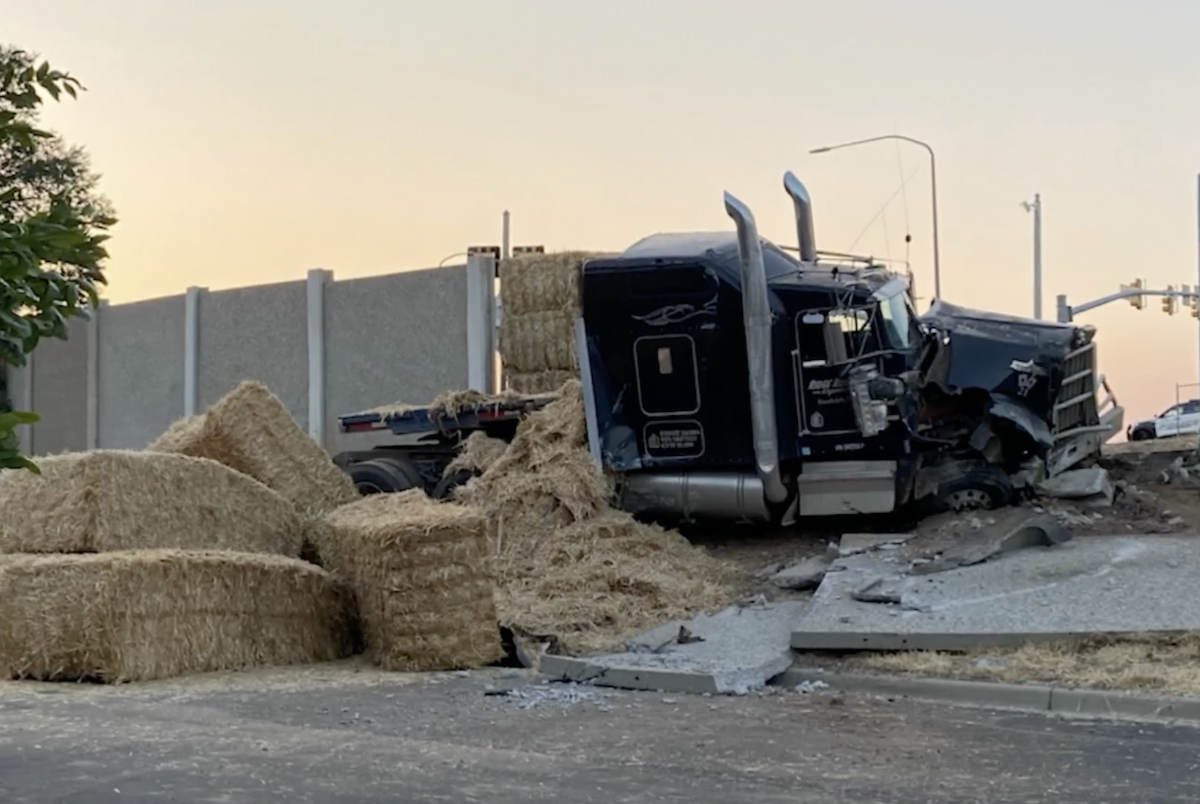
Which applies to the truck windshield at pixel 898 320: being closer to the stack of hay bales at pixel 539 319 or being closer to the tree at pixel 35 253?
the stack of hay bales at pixel 539 319

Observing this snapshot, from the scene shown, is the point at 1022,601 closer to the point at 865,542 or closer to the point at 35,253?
the point at 865,542

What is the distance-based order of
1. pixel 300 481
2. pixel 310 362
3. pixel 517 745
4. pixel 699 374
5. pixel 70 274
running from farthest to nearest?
1. pixel 310 362
2. pixel 699 374
3. pixel 300 481
4. pixel 517 745
5. pixel 70 274

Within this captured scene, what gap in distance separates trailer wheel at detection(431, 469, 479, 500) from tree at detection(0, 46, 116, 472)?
11346mm

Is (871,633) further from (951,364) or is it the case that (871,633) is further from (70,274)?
(70,274)

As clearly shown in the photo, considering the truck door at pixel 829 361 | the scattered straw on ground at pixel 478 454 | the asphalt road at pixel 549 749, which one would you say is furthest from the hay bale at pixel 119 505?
the truck door at pixel 829 361

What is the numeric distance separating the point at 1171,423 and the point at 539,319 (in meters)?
20.3

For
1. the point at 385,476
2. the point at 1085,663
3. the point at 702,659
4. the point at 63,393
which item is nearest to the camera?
the point at 1085,663

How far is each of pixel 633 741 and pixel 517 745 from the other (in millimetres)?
623

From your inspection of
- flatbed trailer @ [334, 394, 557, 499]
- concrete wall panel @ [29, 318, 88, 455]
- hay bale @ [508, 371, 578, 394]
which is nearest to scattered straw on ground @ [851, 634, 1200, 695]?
flatbed trailer @ [334, 394, 557, 499]

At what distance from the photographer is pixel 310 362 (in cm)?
2478

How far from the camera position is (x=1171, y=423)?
33062 mm

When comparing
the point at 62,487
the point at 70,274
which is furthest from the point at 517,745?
the point at 62,487

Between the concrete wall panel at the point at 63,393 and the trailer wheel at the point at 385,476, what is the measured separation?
1432 cm

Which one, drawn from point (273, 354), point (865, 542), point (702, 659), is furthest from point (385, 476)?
point (273, 354)
